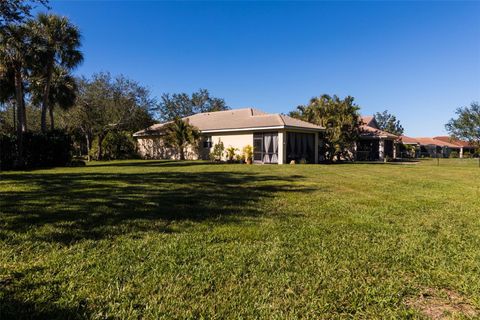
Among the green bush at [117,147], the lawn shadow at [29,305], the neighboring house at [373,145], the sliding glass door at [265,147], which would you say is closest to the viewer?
the lawn shadow at [29,305]

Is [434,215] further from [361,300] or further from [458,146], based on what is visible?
[458,146]

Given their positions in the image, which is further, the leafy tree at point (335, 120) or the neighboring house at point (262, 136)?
the leafy tree at point (335, 120)

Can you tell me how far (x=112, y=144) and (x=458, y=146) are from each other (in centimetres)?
6483

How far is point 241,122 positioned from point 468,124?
97.4 feet

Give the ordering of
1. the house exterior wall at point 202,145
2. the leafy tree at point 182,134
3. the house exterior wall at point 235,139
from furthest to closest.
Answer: the leafy tree at point 182,134, the house exterior wall at point 235,139, the house exterior wall at point 202,145

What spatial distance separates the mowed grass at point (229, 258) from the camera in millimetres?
2662

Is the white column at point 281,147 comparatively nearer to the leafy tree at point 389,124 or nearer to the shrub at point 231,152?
the shrub at point 231,152

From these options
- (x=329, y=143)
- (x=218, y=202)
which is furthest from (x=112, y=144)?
(x=218, y=202)

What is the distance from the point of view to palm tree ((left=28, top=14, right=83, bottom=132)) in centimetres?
1841

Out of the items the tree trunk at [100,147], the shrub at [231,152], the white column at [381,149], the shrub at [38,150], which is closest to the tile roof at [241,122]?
the shrub at [231,152]

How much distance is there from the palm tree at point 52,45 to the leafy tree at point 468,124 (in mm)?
41476

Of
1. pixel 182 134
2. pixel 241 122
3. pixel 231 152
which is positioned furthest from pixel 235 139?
pixel 182 134

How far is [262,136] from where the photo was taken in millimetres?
23391

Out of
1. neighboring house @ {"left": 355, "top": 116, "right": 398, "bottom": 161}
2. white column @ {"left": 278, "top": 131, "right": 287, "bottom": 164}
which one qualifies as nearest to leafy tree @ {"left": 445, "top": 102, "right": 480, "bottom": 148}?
neighboring house @ {"left": 355, "top": 116, "right": 398, "bottom": 161}
